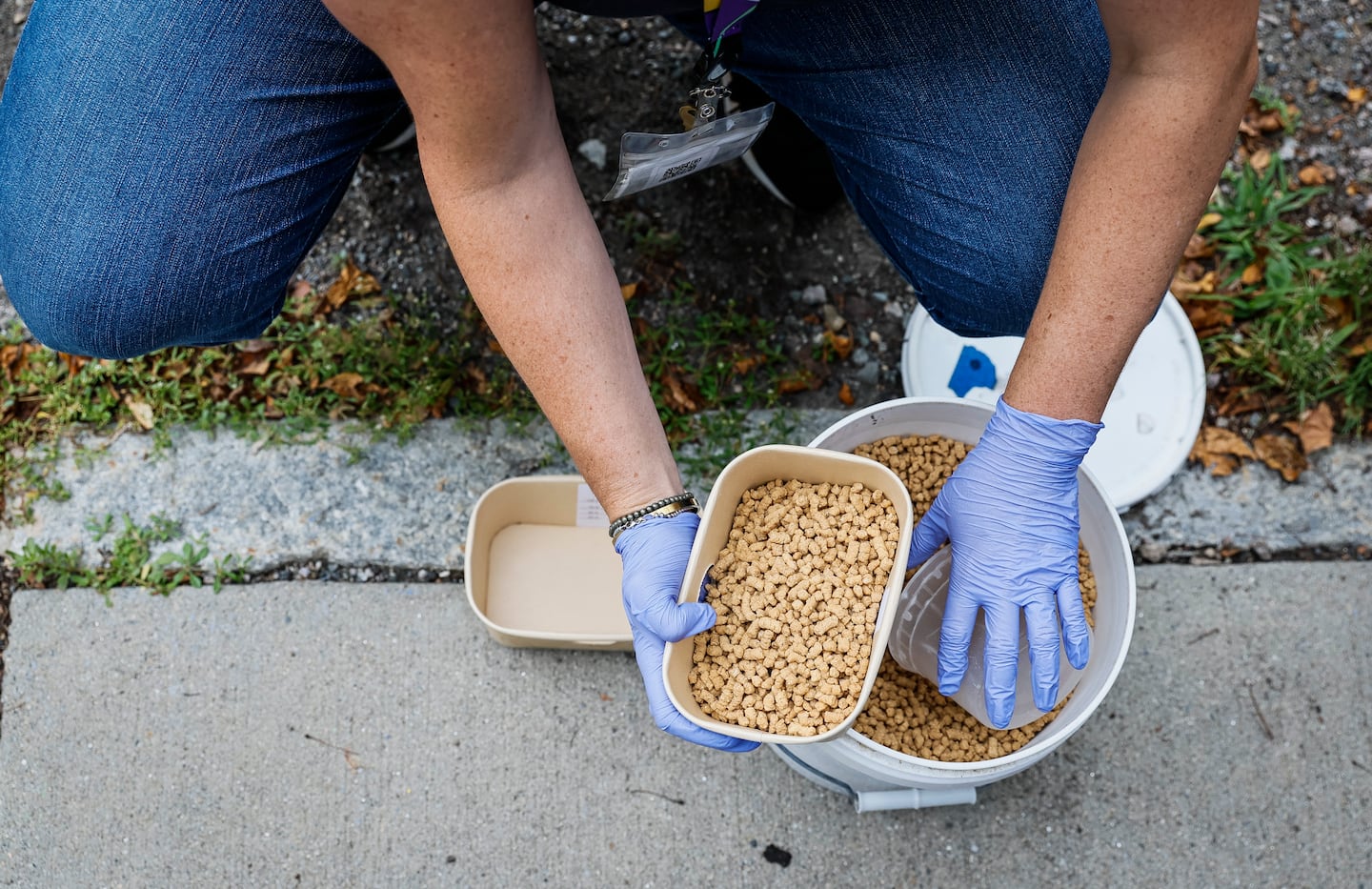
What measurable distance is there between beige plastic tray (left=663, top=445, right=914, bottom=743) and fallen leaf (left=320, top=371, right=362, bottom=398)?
88cm

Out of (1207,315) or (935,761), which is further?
(1207,315)

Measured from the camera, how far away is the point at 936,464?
150 centimetres

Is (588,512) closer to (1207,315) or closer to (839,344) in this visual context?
(839,344)

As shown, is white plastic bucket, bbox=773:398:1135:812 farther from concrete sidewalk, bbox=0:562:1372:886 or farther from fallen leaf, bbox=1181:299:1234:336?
fallen leaf, bbox=1181:299:1234:336

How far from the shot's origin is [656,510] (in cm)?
128

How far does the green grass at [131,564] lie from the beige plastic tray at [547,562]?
0.46 m

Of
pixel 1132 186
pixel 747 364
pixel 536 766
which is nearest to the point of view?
pixel 1132 186

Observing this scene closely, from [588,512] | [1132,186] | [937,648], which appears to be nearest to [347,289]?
[588,512]

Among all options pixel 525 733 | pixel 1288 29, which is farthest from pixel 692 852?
pixel 1288 29

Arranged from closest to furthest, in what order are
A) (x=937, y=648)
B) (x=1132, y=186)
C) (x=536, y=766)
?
(x=1132, y=186), (x=937, y=648), (x=536, y=766)

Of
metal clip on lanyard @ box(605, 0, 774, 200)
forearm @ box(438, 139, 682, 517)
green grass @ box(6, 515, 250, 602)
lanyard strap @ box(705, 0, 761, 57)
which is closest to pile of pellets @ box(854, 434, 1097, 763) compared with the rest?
forearm @ box(438, 139, 682, 517)

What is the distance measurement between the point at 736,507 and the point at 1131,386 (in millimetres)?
913

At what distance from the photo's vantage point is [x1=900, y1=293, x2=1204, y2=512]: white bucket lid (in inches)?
68.3

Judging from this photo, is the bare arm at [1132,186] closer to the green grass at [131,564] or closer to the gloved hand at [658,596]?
the gloved hand at [658,596]
